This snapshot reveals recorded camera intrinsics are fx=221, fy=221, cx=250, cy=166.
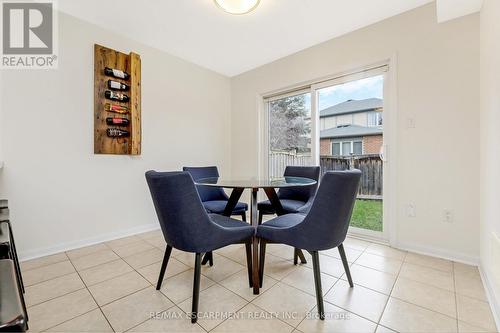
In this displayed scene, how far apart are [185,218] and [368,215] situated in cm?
260

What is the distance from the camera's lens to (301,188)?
8.49 feet

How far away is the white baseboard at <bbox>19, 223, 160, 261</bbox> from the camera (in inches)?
83.8

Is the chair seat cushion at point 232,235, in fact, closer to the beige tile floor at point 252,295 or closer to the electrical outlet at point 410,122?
the beige tile floor at point 252,295

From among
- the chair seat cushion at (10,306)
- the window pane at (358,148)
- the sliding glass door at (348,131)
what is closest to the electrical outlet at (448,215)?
the sliding glass door at (348,131)

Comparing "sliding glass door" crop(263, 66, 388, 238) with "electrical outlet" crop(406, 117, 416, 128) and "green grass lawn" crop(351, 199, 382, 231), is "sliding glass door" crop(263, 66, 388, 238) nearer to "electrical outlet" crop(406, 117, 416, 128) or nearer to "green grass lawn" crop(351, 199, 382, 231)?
"green grass lawn" crop(351, 199, 382, 231)

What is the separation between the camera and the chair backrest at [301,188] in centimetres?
249

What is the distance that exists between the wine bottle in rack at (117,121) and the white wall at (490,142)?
11.0 feet

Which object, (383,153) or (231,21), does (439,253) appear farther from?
(231,21)

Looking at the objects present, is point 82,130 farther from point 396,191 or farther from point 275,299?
point 396,191

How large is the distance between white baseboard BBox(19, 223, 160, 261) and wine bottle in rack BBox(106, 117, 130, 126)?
1315 mm

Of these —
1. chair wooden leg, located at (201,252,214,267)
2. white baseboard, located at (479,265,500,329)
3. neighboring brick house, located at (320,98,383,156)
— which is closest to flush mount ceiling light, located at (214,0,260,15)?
neighboring brick house, located at (320,98,383,156)

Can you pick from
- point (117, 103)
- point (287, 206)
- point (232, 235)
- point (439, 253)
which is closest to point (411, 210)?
point (439, 253)

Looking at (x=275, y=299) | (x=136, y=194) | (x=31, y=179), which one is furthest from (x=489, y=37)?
(x=31, y=179)

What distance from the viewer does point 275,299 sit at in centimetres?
150
